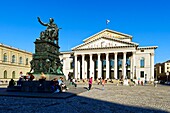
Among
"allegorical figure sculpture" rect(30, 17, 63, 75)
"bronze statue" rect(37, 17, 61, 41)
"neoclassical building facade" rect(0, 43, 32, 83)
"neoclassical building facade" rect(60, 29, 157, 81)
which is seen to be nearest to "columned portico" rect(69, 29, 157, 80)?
"neoclassical building facade" rect(60, 29, 157, 81)

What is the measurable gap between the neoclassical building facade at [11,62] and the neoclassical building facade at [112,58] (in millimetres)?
18851

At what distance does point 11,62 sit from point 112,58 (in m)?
35.7

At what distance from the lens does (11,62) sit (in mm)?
60219

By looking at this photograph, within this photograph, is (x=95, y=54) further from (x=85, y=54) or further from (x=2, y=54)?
(x=2, y=54)

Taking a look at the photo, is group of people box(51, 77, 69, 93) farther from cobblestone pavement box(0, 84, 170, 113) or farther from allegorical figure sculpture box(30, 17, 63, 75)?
cobblestone pavement box(0, 84, 170, 113)

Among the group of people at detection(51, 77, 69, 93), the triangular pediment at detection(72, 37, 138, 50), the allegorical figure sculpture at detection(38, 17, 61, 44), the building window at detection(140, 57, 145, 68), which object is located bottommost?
the group of people at detection(51, 77, 69, 93)

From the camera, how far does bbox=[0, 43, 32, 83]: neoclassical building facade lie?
55.2 metres

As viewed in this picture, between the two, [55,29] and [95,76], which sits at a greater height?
[55,29]

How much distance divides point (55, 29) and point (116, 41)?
4742 centimetres

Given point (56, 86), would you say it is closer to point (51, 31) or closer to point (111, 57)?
point (51, 31)

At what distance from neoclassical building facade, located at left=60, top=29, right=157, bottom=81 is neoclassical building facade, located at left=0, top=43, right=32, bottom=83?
18.9m

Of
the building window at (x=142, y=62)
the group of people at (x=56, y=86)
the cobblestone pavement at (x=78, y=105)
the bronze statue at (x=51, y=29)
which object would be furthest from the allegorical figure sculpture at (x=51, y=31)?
the building window at (x=142, y=62)

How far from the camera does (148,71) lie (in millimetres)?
67375

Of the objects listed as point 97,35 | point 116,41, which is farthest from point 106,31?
point 116,41
